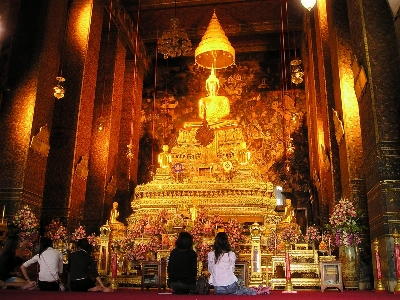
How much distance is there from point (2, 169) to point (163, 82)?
875 centimetres

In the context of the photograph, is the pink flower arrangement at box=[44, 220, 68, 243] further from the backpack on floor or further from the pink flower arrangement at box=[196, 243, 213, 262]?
the backpack on floor

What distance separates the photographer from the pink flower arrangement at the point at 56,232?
310 inches

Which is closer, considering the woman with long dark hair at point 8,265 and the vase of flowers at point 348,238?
the woman with long dark hair at point 8,265

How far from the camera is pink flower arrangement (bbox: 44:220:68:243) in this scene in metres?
7.87

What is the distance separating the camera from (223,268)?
170 inches

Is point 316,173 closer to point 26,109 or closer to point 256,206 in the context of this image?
point 256,206

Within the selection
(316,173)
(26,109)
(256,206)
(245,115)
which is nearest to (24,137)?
(26,109)

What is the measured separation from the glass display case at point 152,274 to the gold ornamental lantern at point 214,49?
696 cm

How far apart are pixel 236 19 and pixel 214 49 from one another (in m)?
3.30

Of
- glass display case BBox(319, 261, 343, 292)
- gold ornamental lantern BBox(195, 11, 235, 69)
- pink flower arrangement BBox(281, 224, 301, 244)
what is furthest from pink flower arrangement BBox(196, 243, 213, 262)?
gold ornamental lantern BBox(195, 11, 235, 69)

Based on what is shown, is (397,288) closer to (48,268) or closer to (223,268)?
(223,268)

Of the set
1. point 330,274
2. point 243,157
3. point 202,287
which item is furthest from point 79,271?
point 243,157

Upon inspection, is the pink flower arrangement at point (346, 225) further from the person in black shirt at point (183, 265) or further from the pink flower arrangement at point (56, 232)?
the pink flower arrangement at point (56, 232)

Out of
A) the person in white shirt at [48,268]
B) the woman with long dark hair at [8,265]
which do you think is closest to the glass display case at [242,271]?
the person in white shirt at [48,268]
